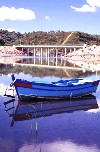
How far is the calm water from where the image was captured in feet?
49.4

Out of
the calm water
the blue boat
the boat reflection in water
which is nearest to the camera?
the calm water

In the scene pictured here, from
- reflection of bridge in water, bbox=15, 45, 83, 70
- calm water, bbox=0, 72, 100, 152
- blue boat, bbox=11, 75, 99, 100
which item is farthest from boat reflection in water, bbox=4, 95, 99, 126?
reflection of bridge in water, bbox=15, 45, 83, 70

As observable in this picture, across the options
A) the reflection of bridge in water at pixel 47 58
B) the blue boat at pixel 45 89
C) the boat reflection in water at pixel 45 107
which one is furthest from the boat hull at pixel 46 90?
the reflection of bridge in water at pixel 47 58

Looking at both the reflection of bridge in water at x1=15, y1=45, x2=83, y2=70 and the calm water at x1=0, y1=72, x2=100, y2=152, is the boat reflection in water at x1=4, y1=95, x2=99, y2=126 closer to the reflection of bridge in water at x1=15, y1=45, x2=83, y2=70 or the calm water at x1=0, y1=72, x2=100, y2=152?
the calm water at x1=0, y1=72, x2=100, y2=152

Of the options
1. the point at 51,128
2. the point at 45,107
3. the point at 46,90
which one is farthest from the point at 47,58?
the point at 51,128

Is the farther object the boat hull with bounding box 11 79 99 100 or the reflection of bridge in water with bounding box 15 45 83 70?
the reflection of bridge in water with bounding box 15 45 83 70

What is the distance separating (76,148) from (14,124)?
507 centimetres

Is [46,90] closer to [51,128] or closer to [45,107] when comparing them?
[45,107]

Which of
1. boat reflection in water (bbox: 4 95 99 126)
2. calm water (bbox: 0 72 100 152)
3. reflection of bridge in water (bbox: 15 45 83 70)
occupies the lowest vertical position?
reflection of bridge in water (bbox: 15 45 83 70)

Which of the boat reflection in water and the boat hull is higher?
the boat hull

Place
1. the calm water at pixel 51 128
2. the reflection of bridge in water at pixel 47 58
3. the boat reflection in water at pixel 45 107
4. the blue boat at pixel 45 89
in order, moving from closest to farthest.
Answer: the calm water at pixel 51 128 < the boat reflection in water at pixel 45 107 < the blue boat at pixel 45 89 < the reflection of bridge in water at pixel 47 58

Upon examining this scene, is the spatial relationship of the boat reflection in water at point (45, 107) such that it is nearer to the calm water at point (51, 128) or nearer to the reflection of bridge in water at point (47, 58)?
the calm water at point (51, 128)

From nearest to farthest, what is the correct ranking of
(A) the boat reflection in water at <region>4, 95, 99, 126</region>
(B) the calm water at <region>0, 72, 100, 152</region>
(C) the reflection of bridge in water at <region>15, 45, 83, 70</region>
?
(B) the calm water at <region>0, 72, 100, 152</region>, (A) the boat reflection in water at <region>4, 95, 99, 126</region>, (C) the reflection of bridge in water at <region>15, 45, 83, 70</region>

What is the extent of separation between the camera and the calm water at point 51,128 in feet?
49.4
